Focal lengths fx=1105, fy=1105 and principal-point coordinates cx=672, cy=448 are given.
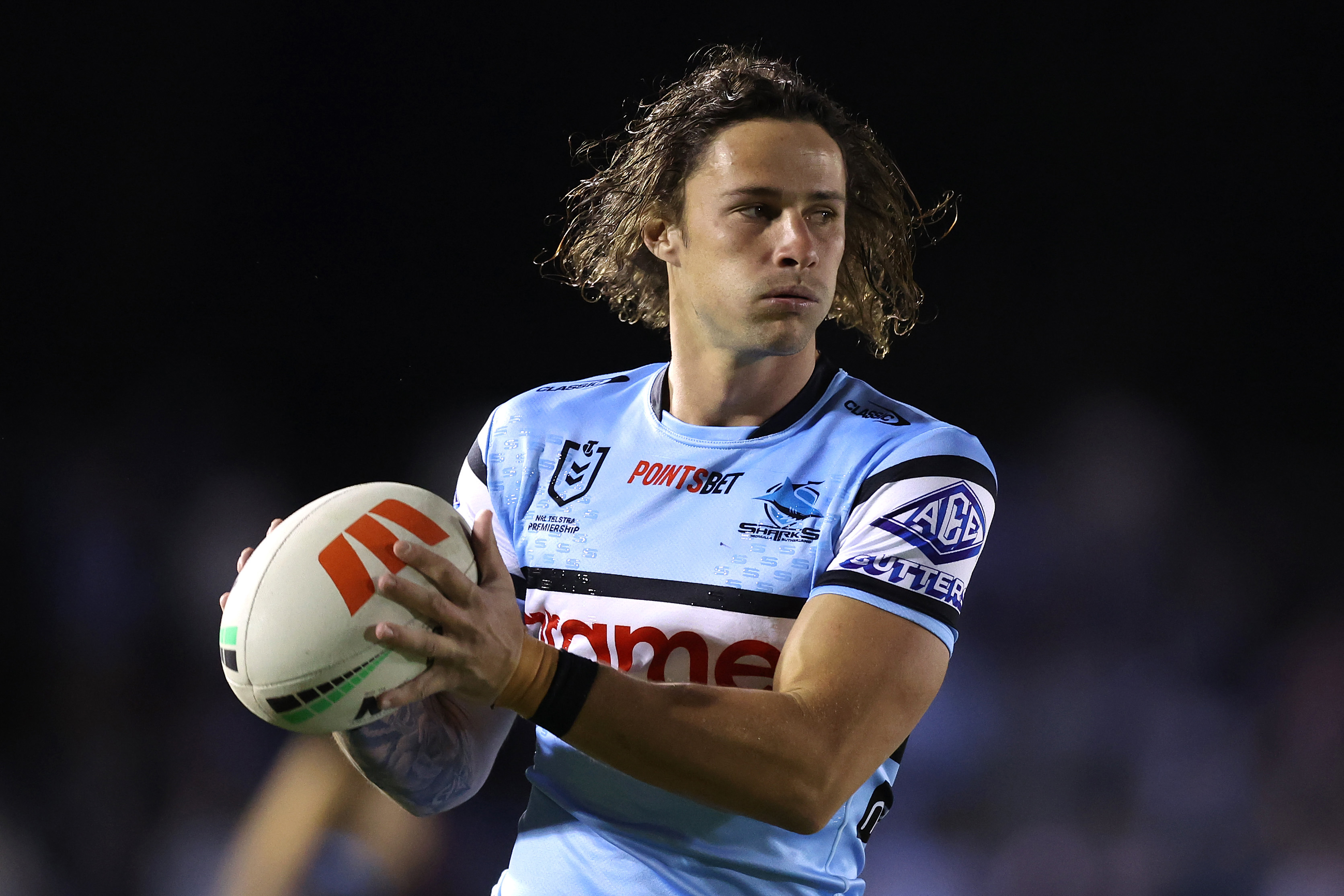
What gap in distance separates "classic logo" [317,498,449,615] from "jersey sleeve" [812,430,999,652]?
1.78ft

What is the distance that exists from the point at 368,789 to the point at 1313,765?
285 centimetres

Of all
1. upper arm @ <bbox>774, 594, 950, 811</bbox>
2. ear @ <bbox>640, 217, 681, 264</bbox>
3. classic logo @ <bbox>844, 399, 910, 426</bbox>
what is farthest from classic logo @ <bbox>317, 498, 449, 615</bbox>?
ear @ <bbox>640, 217, 681, 264</bbox>

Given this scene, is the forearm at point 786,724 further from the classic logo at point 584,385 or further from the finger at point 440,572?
the classic logo at point 584,385

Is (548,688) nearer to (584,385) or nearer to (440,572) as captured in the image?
(440,572)

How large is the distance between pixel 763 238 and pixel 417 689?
0.94 m

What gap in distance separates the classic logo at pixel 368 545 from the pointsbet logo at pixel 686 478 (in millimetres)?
520

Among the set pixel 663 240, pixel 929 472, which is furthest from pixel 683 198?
pixel 929 472

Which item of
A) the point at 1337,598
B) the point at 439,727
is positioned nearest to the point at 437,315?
the point at 439,727

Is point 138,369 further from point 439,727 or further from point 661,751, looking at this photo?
point 661,751

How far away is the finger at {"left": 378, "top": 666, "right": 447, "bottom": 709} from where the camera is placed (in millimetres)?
1154

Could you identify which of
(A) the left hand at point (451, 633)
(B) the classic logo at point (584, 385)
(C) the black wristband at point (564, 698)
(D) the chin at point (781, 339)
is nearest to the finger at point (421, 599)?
(A) the left hand at point (451, 633)

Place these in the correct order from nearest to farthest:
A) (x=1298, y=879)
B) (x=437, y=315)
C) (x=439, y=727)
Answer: (x=439, y=727)
(x=1298, y=879)
(x=437, y=315)

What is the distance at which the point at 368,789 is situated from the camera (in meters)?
3.30

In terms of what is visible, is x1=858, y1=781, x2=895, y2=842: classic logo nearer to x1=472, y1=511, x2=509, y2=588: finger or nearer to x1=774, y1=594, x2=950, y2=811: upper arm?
x1=774, y1=594, x2=950, y2=811: upper arm
